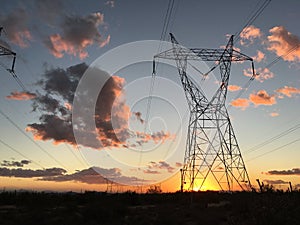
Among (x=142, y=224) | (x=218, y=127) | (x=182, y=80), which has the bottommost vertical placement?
(x=142, y=224)

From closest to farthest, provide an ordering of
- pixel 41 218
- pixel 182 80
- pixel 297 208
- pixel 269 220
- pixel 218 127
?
pixel 269 220 < pixel 297 208 < pixel 41 218 < pixel 218 127 < pixel 182 80

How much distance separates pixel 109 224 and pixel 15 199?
100.0 ft

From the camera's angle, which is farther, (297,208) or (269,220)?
(297,208)

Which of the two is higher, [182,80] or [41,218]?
[182,80]

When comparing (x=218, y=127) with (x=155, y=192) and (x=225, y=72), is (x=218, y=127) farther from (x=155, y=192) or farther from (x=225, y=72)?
(x=155, y=192)

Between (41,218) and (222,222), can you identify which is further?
(41,218)

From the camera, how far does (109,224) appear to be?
22078 millimetres

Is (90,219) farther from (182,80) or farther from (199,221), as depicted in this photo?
(182,80)

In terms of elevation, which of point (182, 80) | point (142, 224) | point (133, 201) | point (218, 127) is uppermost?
point (182, 80)

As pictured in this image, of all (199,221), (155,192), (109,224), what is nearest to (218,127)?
(199,221)

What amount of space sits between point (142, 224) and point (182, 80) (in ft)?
79.2

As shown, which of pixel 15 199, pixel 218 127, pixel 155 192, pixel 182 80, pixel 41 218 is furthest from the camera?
pixel 155 192

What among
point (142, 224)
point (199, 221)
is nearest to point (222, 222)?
point (199, 221)

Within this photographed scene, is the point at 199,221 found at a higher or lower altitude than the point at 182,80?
lower
